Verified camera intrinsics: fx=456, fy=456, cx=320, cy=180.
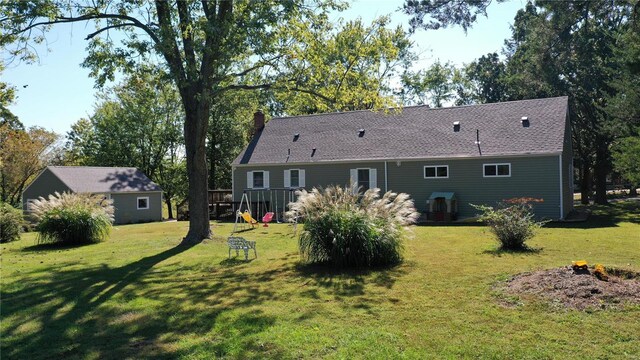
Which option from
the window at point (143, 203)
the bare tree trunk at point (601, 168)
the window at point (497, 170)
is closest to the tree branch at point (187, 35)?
the window at point (497, 170)

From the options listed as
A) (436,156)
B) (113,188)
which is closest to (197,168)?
(436,156)

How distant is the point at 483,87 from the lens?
43656mm

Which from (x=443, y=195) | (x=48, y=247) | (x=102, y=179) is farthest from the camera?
(x=102, y=179)

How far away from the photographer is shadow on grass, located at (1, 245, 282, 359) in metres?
5.12

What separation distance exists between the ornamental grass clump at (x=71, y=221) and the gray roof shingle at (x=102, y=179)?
1368cm

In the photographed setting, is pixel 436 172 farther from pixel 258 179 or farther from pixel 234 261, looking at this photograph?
pixel 234 261

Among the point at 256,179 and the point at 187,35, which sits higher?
the point at 187,35

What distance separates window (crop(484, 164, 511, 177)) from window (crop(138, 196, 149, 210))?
2318 centimetres

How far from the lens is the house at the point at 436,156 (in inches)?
805

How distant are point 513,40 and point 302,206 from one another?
40246mm

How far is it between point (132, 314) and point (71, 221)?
34.8 feet

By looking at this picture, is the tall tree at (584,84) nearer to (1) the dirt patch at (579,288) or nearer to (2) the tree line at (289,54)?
(2) the tree line at (289,54)

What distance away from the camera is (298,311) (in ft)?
21.3

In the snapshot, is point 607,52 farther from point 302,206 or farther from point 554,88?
point 302,206
